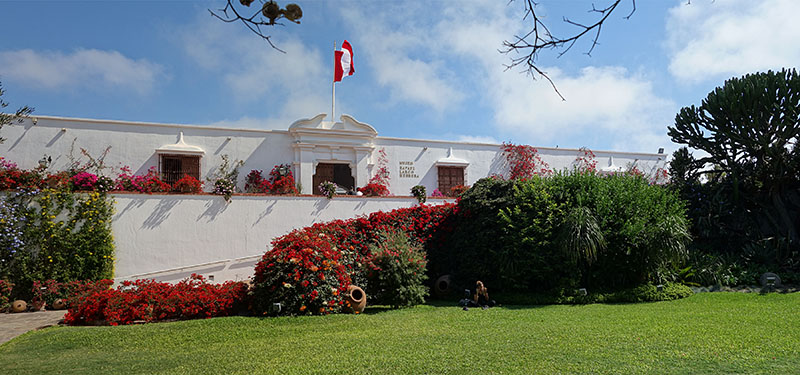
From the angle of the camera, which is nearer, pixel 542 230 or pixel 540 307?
pixel 540 307

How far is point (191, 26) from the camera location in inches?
131

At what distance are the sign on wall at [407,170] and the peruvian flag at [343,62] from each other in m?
4.16

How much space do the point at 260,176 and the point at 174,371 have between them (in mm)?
10775

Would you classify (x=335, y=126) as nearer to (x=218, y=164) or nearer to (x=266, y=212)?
(x=218, y=164)

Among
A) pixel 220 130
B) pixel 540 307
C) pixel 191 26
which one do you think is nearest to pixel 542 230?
pixel 540 307

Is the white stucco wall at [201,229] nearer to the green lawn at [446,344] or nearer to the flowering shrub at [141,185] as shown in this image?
the flowering shrub at [141,185]

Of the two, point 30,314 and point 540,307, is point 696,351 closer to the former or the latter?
point 540,307

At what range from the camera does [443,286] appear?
35.9 ft

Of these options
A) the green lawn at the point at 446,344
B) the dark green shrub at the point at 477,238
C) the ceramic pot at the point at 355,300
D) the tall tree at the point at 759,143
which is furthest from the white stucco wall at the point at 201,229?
the tall tree at the point at 759,143

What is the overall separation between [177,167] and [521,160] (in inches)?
503

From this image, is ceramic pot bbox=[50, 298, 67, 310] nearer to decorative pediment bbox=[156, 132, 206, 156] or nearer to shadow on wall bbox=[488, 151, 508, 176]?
decorative pediment bbox=[156, 132, 206, 156]

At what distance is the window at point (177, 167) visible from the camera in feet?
48.1

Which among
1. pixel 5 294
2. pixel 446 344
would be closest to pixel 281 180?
pixel 5 294

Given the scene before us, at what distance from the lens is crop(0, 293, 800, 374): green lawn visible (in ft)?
16.4
